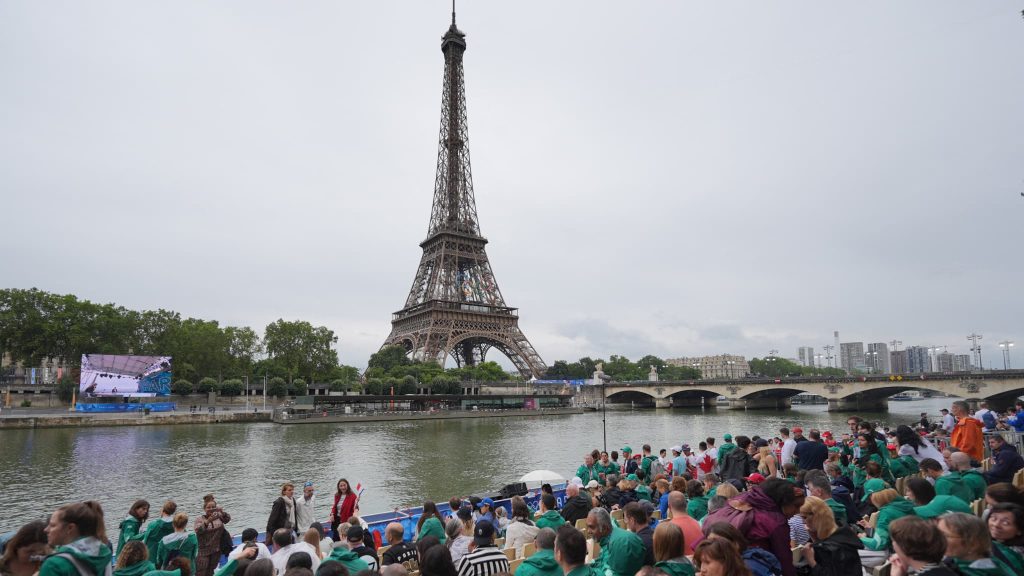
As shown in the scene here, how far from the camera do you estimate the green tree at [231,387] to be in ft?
189

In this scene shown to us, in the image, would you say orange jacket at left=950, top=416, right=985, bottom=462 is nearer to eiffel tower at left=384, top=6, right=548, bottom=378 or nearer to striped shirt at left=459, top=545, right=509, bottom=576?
striped shirt at left=459, top=545, right=509, bottom=576

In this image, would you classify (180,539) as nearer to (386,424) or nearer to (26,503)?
(26,503)

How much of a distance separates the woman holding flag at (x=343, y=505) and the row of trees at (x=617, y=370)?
9632 cm

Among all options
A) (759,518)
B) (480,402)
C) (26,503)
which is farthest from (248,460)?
(480,402)

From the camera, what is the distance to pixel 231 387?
2281 inches

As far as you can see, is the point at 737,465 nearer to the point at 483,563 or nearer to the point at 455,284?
the point at 483,563

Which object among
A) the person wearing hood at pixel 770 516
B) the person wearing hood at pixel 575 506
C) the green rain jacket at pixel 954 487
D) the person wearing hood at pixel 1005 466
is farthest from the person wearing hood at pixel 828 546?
the person wearing hood at pixel 1005 466

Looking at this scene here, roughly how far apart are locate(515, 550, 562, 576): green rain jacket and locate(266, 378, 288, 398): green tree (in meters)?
60.3

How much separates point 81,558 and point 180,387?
59876 millimetres

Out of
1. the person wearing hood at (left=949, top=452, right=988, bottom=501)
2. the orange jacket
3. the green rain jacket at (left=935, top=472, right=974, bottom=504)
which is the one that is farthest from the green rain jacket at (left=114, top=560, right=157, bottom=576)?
the orange jacket

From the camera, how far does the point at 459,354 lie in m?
83.2

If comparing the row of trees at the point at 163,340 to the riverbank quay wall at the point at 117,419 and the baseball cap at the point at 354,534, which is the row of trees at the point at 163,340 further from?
the baseball cap at the point at 354,534

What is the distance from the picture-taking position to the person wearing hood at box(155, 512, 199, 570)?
254 inches

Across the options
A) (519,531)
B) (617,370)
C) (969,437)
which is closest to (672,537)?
(519,531)
